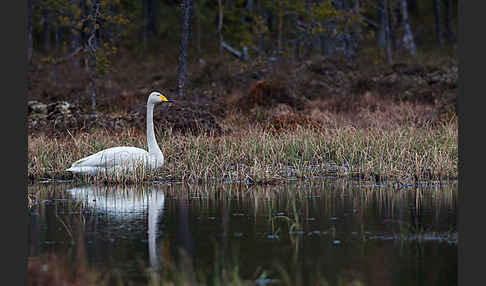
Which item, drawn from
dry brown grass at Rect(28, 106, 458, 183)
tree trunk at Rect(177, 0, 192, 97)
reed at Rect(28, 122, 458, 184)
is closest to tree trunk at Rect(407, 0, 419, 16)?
tree trunk at Rect(177, 0, 192, 97)

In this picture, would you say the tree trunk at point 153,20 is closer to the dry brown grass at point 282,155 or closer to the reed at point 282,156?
the dry brown grass at point 282,155

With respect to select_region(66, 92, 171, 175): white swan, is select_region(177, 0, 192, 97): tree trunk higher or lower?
higher

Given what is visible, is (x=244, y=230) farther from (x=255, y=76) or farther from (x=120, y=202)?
(x=255, y=76)

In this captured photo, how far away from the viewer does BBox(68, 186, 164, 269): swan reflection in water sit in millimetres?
9688

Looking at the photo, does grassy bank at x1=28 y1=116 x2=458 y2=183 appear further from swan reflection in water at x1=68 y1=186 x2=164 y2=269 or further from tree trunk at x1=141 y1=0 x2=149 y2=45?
tree trunk at x1=141 y1=0 x2=149 y2=45

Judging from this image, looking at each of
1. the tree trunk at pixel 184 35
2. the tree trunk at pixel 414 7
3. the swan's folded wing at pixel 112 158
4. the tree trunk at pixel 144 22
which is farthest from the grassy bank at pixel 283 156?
the tree trunk at pixel 414 7

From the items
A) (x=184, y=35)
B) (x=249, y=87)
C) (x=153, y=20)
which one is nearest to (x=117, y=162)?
(x=184, y=35)

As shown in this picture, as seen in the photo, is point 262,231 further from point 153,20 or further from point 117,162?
point 153,20

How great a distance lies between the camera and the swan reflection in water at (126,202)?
31.8ft

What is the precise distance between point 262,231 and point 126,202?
2.88m

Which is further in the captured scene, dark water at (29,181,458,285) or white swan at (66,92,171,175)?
white swan at (66,92,171,175)

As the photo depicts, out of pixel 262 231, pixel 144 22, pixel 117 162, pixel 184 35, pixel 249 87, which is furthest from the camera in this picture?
pixel 144 22

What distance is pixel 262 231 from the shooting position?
8859 millimetres

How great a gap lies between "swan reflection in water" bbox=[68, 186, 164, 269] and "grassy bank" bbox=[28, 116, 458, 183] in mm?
778
